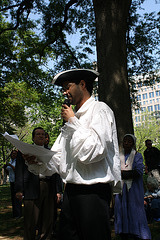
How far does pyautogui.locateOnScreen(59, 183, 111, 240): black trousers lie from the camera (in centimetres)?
202

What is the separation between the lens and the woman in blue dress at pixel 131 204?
16.1 ft

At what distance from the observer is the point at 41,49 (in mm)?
13242

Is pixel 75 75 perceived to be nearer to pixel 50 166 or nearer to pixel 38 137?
pixel 50 166

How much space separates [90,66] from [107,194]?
39.8 feet

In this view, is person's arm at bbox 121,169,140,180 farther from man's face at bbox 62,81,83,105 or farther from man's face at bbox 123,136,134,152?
man's face at bbox 62,81,83,105

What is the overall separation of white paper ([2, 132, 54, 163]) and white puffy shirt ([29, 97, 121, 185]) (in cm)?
23

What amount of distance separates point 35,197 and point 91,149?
321cm

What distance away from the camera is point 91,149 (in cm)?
197

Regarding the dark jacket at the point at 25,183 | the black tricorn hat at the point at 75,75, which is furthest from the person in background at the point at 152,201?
the black tricorn hat at the point at 75,75

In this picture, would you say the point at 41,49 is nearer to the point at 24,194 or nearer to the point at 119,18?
the point at 119,18

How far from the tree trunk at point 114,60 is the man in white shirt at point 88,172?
3.65 metres

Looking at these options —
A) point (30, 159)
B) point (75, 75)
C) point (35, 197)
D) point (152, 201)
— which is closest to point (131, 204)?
point (152, 201)

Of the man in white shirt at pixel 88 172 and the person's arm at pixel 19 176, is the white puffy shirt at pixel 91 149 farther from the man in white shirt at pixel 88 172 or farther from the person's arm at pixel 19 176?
the person's arm at pixel 19 176

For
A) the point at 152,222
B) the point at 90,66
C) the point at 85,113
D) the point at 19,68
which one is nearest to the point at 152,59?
the point at 90,66
